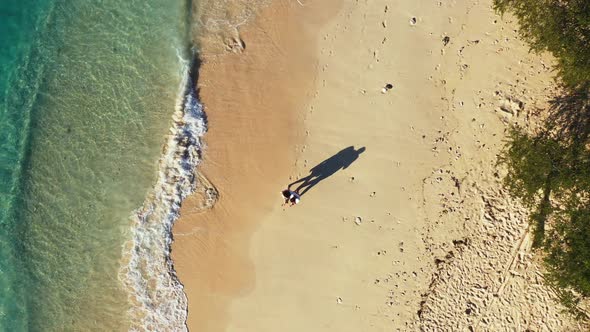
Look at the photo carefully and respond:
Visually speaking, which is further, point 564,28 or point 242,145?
point 242,145

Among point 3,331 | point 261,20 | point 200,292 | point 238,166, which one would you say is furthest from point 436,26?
point 3,331

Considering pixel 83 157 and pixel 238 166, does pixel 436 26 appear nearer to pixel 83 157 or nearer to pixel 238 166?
pixel 238 166

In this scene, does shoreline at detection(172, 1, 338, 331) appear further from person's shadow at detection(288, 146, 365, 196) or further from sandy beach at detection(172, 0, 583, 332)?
person's shadow at detection(288, 146, 365, 196)

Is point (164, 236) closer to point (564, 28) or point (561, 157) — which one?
point (561, 157)

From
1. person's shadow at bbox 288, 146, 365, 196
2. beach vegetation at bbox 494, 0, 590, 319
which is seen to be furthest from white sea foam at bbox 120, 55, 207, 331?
beach vegetation at bbox 494, 0, 590, 319

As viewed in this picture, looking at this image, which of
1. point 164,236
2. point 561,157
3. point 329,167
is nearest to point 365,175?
point 329,167

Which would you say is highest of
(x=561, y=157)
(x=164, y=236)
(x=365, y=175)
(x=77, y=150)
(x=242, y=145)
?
(x=561, y=157)

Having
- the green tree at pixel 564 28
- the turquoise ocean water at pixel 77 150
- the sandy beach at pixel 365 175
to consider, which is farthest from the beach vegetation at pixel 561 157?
the turquoise ocean water at pixel 77 150
